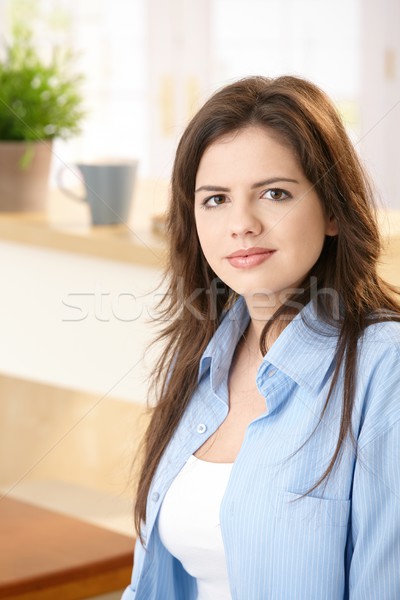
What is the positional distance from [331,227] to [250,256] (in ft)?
0.31

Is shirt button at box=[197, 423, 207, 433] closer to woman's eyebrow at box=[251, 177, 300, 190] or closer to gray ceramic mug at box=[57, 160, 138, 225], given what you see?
woman's eyebrow at box=[251, 177, 300, 190]

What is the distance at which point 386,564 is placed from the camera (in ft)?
3.04

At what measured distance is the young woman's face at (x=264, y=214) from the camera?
999mm

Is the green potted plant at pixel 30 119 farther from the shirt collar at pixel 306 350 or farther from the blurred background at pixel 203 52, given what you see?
the blurred background at pixel 203 52

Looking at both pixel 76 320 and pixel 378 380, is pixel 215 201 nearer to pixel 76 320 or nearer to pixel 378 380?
pixel 378 380

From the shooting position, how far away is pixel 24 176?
1890 millimetres

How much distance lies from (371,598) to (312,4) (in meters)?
3.54

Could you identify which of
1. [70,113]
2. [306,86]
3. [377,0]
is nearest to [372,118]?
[377,0]

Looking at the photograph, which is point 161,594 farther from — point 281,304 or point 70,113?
point 70,113

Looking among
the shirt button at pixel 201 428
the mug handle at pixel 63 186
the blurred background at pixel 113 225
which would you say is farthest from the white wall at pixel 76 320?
the shirt button at pixel 201 428

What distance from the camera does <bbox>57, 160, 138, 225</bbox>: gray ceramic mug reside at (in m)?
1.73

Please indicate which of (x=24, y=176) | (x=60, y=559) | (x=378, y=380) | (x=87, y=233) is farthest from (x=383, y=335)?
(x=24, y=176)

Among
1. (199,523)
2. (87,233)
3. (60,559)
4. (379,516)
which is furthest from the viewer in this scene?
(87,233)

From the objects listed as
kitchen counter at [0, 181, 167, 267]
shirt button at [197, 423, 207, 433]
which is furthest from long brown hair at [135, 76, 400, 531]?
kitchen counter at [0, 181, 167, 267]
